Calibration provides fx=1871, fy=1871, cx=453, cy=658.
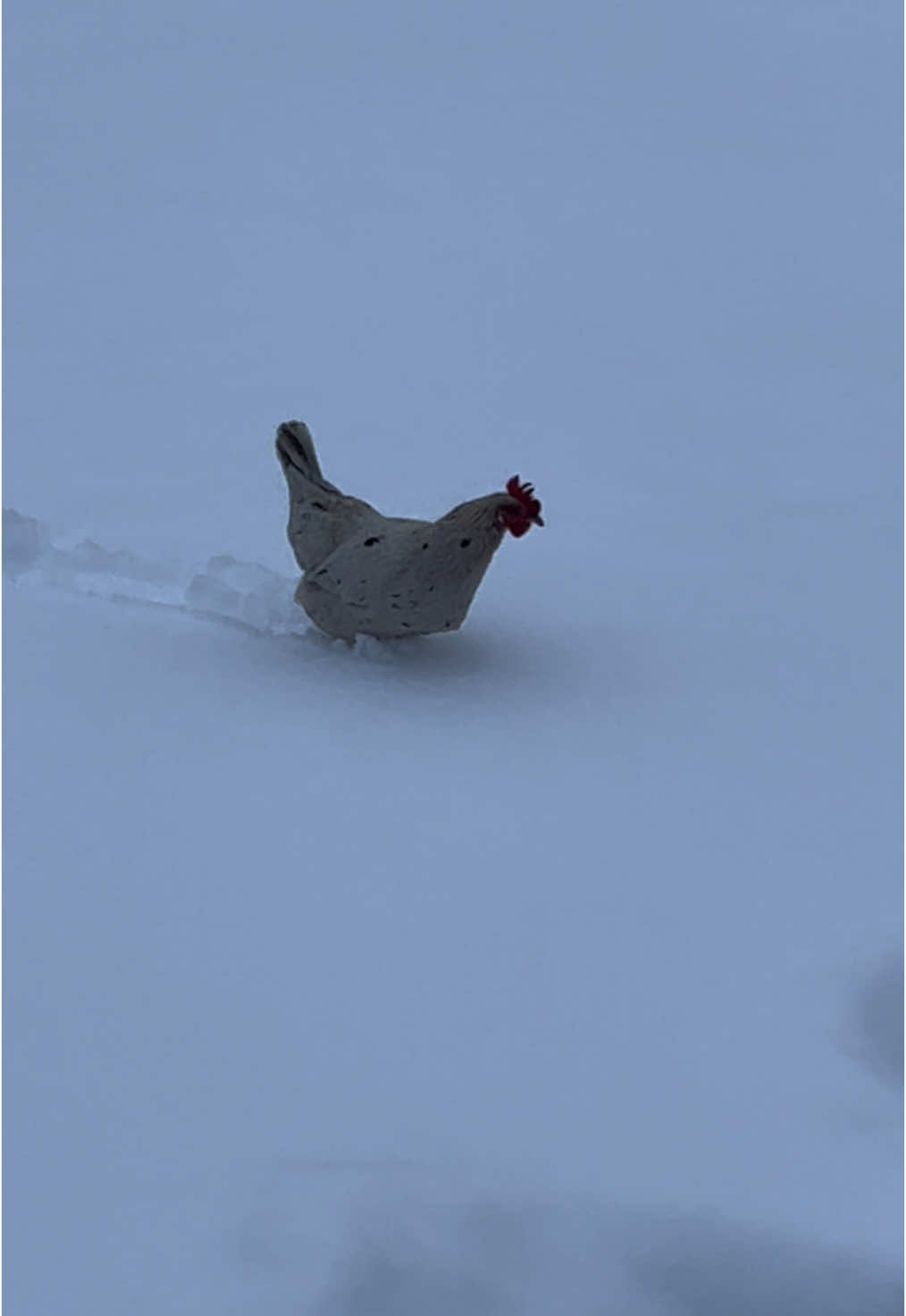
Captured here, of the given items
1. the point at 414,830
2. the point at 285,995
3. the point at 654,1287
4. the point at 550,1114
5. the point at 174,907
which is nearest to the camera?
the point at 654,1287

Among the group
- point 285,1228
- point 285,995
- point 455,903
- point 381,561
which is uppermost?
point 381,561

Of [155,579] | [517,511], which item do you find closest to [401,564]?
[517,511]

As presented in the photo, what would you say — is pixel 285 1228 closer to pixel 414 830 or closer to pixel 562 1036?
pixel 562 1036

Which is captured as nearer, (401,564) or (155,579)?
(401,564)

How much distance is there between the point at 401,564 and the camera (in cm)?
347

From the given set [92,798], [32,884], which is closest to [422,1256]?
[32,884]

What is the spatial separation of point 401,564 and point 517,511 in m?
0.24

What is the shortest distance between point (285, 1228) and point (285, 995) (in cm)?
41

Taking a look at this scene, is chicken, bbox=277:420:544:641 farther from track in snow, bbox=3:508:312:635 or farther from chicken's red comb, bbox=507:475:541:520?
track in snow, bbox=3:508:312:635

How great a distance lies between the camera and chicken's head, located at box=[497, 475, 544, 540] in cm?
347

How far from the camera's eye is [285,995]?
2553mm

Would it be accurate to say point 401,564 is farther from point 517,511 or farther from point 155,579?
point 155,579

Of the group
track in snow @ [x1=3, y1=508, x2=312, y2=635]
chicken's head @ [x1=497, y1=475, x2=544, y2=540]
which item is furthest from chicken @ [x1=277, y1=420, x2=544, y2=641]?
track in snow @ [x1=3, y1=508, x2=312, y2=635]

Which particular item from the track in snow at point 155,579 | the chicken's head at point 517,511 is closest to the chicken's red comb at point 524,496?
the chicken's head at point 517,511
